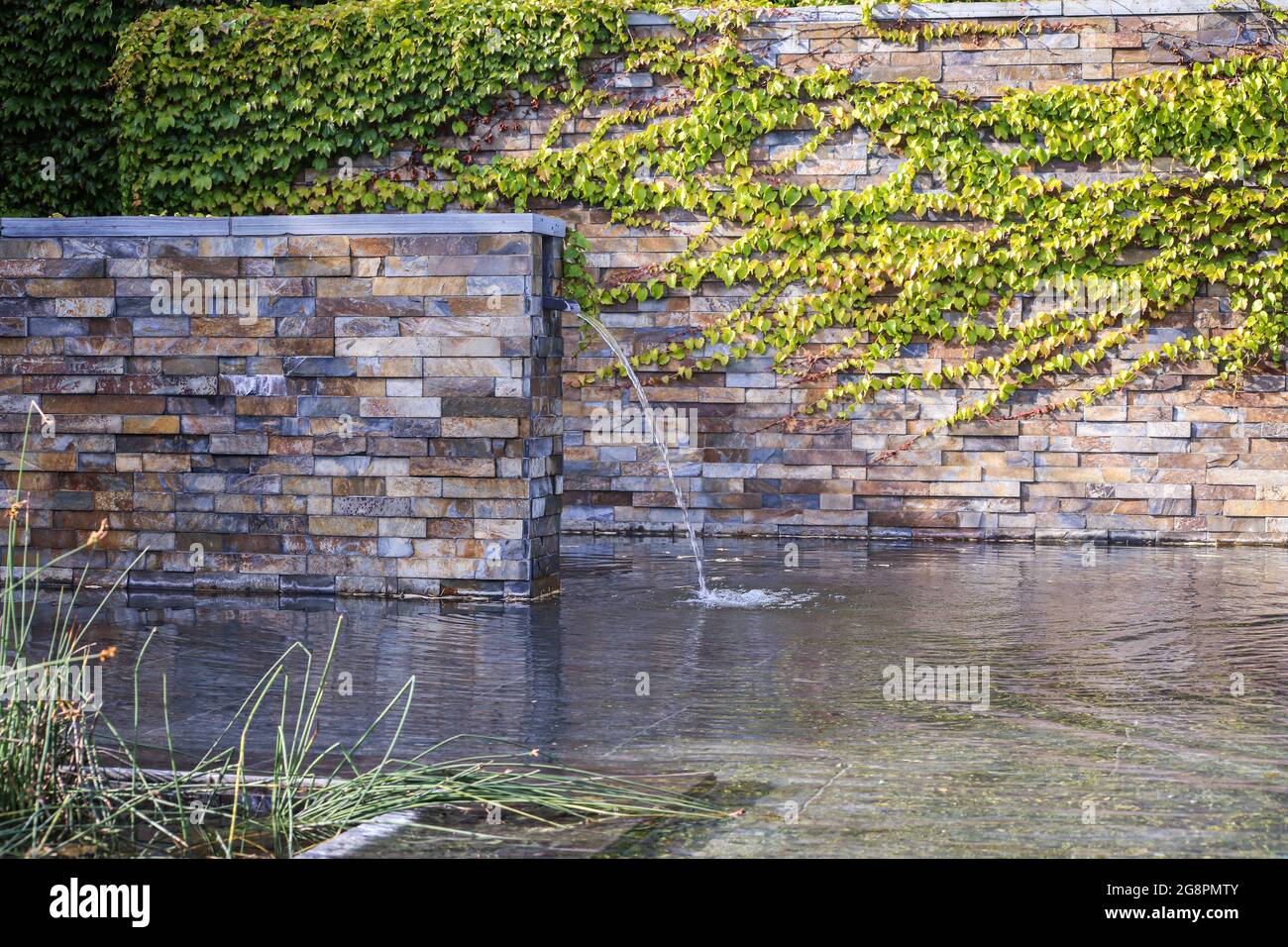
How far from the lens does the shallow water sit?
3.99 metres

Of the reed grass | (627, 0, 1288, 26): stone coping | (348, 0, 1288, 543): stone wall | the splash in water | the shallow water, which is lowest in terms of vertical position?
the shallow water

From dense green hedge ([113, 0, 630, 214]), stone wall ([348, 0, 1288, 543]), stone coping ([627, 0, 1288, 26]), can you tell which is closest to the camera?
stone coping ([627, 0, 1288, 26])

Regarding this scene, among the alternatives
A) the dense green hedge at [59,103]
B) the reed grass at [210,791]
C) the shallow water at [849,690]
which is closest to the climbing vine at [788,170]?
the dense green hedge at [59,103]

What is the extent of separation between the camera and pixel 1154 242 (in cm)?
1072

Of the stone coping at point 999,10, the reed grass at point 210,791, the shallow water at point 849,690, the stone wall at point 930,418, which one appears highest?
the stone coping at point 999,10

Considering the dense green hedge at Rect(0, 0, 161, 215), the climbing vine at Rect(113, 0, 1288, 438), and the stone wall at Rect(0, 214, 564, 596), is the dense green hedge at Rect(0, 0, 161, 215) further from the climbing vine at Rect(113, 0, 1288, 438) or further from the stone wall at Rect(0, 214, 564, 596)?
the stone wall at Rect(0, 214, 564, 596)

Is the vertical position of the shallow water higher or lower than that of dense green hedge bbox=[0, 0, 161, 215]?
lower

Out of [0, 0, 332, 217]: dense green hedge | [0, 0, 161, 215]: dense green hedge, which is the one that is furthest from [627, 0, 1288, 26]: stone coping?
[0, 0, 161, 215]: dense green hedge

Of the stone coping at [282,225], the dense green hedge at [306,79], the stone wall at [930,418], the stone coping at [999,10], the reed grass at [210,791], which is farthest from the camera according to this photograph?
the dense green hedge at [306,79]

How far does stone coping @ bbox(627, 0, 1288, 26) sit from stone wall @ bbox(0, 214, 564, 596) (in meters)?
3.68

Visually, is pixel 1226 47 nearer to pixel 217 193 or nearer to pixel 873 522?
pixel 873 522

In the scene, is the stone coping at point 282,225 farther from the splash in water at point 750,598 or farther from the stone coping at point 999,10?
the stone coping at point 999,10

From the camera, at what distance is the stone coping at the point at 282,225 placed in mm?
7891

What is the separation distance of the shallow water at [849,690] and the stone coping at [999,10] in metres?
3.88
